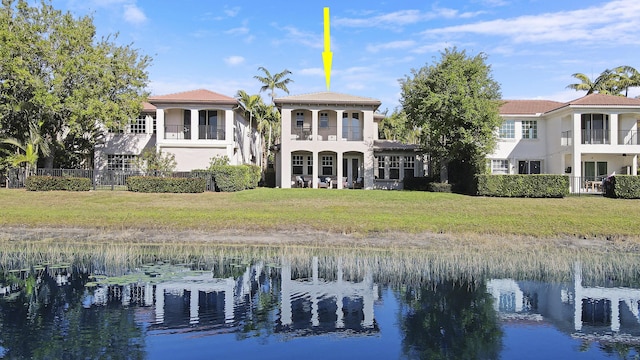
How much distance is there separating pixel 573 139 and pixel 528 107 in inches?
232

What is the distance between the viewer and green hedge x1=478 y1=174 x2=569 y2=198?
98.8 ft

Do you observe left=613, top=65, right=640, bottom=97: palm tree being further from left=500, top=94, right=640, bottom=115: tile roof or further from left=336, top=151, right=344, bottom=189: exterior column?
left=336, top=151, right=344, bottom=189: exterior column

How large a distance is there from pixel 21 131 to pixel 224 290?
98.3ft

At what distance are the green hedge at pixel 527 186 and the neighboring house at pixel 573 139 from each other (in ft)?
13.8

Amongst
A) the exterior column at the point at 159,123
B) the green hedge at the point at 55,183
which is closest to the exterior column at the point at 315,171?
the exterior column at the point at 159,123

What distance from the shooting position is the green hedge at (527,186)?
30.1 m

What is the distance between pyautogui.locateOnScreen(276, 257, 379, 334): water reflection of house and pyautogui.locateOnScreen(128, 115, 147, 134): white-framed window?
104 ft

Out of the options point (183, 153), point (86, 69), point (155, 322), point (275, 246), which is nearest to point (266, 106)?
point (183, 153)

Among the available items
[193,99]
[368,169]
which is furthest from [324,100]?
[193,99]

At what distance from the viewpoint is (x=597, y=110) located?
116 ft

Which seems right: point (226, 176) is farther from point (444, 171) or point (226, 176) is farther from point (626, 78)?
point (626, 78)

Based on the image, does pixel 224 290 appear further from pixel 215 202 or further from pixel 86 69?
pixel 86 69

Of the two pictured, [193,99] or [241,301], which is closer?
[241,301]

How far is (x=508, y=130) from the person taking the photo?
3950cm
